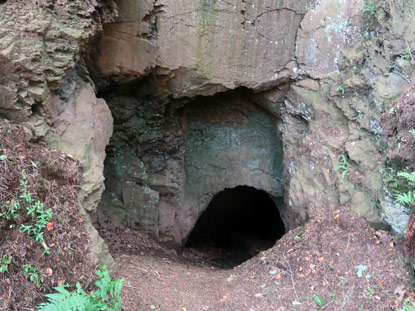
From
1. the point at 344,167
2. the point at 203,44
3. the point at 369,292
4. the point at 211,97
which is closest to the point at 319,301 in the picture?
the point at 369,292

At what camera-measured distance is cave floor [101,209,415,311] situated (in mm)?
3479

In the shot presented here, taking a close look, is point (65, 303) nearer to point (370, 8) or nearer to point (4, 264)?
point (4, 264)

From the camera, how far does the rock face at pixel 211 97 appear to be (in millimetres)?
3574

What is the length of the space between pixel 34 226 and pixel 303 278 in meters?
2.79

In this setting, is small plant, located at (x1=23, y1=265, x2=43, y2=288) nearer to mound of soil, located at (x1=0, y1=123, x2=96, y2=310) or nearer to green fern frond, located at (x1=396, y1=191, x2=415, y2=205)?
mound of soil, located at (x1=0, y1=123, x2=96, y2=310)

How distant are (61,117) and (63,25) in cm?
95

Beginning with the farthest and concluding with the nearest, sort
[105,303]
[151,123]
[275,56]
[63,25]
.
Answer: [151,123], [275,56], [63,25], [105,303]

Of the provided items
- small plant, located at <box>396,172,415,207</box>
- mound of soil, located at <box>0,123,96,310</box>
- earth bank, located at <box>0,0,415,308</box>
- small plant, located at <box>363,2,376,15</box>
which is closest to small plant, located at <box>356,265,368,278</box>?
earth bank, located at <box>0,0,415,308</box>

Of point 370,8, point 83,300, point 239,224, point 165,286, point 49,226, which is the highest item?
point 370,8

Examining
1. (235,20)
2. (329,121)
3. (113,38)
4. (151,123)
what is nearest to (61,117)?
(113,38)

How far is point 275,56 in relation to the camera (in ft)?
18.0

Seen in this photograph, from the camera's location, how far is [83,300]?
2561mm

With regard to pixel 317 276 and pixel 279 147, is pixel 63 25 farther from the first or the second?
pixel 279 147

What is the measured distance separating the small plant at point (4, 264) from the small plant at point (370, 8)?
522 cm
